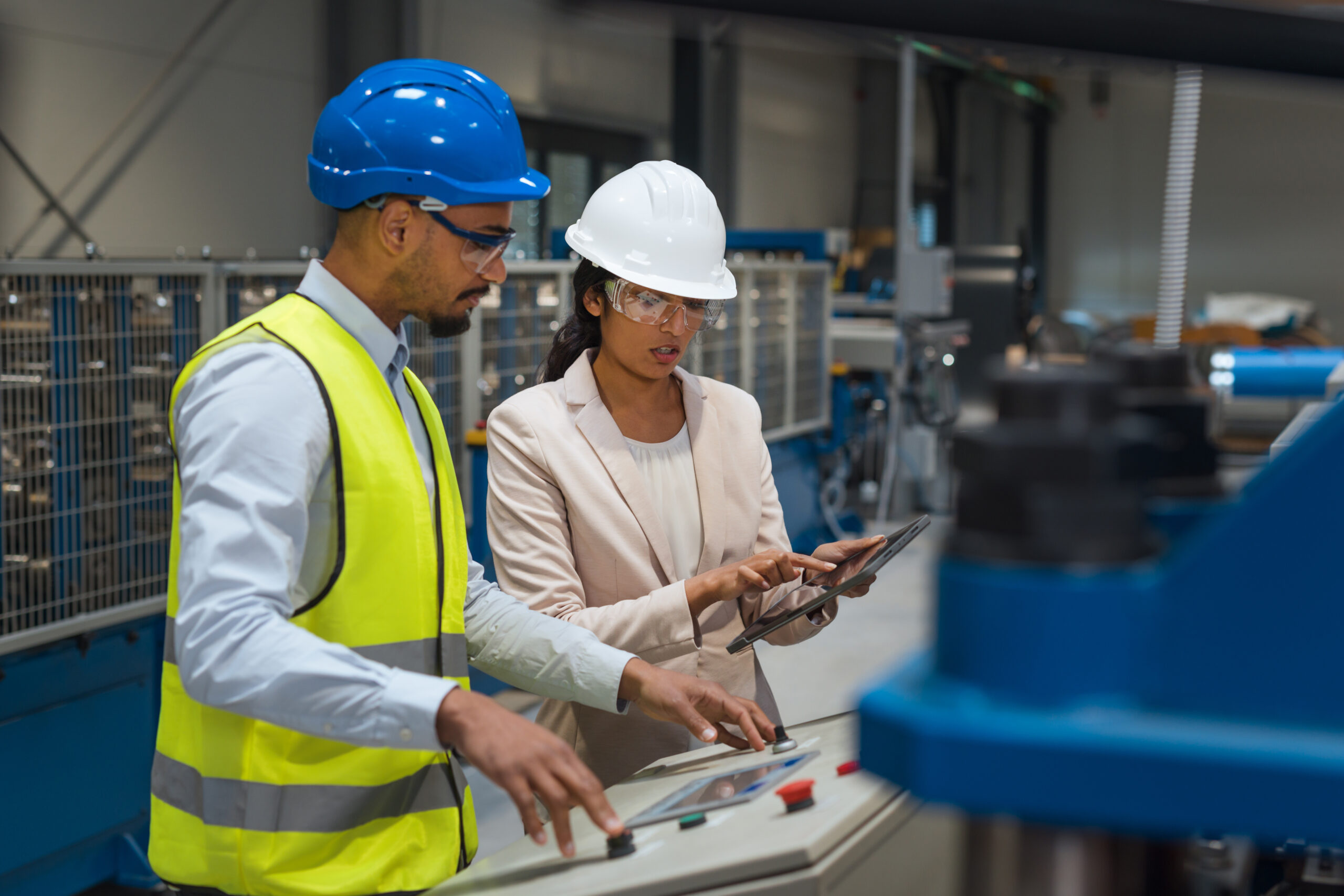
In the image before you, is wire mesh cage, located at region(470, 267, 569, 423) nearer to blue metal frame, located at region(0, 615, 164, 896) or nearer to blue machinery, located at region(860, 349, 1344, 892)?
blue metal frame, located at region(0, 615, 164, 896)

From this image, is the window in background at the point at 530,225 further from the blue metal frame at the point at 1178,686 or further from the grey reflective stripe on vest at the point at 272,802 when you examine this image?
the blue metal frame at the point at 1178,686

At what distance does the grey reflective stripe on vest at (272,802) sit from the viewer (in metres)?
1.21

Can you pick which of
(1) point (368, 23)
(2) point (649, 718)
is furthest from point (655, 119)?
(2) point (649, 718)

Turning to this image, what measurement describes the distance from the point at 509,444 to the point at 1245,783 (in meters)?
1.44

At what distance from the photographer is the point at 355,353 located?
1.27m

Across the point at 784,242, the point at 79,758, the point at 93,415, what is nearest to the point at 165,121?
the point at 784,242

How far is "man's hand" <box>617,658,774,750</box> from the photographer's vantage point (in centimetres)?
142

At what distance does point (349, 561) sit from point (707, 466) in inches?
31.1

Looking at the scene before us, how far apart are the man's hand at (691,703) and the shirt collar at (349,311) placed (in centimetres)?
48

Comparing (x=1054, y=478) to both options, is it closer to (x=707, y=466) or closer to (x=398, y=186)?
(x=398, y=186)

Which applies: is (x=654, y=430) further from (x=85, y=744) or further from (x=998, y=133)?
(x=998, y=133)

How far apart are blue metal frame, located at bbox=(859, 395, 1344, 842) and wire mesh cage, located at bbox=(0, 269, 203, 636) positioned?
8.49 feet

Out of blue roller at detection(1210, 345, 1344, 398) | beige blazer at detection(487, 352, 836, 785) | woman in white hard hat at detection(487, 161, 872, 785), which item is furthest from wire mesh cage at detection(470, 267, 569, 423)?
blue roller at detection(1210, 345, 1344, 398)

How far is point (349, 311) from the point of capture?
4.27ft
